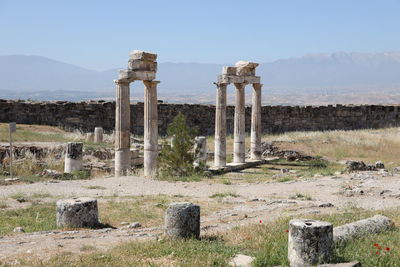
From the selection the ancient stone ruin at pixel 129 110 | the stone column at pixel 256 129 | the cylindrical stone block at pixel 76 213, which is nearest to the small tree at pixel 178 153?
the ancient stone ruin at pixel 129 110

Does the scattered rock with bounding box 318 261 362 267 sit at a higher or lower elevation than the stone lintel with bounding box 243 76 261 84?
lower

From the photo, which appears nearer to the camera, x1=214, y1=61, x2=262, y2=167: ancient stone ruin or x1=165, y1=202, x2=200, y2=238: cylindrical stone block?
x1=165, y1=202, x2=200, y2=238: cylindrical stone block

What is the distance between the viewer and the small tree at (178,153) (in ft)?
56.4

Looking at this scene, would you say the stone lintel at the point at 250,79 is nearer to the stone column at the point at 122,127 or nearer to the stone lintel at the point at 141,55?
the stone lintel at the point at 141,55

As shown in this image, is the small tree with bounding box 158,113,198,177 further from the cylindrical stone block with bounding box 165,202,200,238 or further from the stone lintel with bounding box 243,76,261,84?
the cylindrical stone block with bounding box 165,202,200,238

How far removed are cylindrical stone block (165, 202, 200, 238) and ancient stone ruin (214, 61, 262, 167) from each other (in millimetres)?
11750

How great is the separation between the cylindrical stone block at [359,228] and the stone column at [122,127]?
10445mm

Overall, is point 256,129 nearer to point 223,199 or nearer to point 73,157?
point 73,157

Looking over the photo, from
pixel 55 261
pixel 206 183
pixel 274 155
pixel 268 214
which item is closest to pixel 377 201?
pixel 268 214

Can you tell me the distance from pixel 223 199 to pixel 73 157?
7.48 m

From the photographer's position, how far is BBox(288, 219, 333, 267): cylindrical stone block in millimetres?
6492

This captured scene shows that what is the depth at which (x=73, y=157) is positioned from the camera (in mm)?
17969

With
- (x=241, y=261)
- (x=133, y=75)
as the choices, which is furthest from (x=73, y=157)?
(x=241, y=261)

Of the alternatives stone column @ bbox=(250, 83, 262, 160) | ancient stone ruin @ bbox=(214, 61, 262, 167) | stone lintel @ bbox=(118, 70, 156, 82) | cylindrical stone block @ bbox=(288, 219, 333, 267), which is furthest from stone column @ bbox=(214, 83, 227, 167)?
cylindrical stone block @ bbox=(288, 219, 333, 267)
